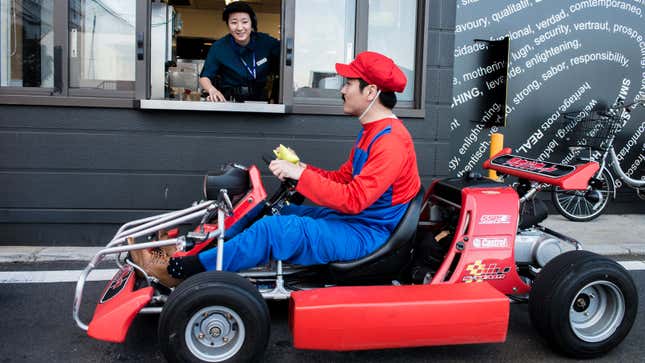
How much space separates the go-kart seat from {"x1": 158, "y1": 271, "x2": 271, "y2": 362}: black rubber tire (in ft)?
1.88

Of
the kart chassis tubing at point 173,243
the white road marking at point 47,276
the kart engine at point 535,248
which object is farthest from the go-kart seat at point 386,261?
the white road marking at point 47,276

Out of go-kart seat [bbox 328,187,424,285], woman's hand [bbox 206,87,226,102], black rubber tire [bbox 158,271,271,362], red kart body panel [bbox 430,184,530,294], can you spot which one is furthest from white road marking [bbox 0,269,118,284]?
red kart body panel [bbox 430,184,530,294]

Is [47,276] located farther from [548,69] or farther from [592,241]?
[548,69]

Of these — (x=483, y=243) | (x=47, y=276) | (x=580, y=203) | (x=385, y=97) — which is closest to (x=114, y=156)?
(x=47, y=276)

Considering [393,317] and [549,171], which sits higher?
[549,171]

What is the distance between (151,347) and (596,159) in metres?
5.68

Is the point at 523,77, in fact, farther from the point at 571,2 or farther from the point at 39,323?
the point at 39,323

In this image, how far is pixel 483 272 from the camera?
346 centimetres

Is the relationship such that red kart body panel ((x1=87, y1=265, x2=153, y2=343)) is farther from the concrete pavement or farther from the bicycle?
the bicycle

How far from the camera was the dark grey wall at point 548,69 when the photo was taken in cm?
731

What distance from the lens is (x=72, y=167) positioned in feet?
19.0

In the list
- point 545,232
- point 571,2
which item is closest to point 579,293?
point 545,232

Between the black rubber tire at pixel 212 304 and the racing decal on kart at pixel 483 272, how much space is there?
115 cm

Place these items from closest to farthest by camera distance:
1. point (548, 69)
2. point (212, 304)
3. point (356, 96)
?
point (212, 304)
point (356, 96)
point (548, 69)
